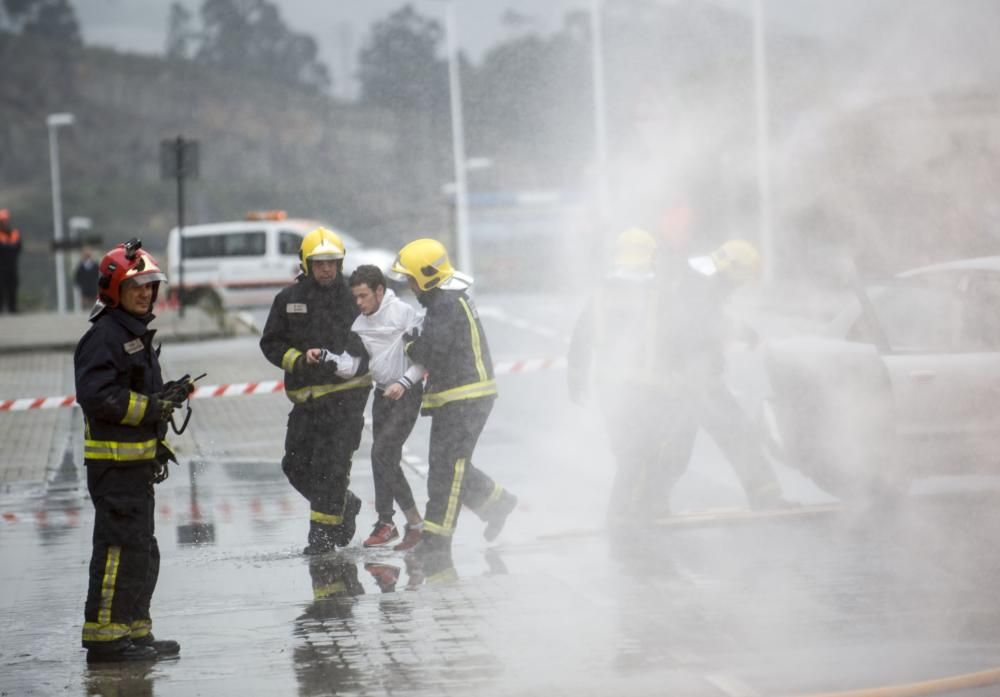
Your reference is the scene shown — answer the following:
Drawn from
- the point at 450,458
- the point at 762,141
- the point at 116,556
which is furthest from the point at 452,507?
the point at 762,141

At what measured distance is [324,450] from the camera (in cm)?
865

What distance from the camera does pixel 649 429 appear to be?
9141 millimetres

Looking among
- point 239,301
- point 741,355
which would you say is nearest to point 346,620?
point 741,355

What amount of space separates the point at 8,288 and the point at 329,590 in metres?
26.1

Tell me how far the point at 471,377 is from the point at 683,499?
2.30 m

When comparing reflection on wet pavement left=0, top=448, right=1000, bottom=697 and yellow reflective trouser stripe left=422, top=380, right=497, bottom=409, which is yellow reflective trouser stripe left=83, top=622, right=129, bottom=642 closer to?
reflection on wet pavement left=0, top=448, right=1000, bottom=697

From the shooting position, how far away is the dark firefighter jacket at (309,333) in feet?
28.2

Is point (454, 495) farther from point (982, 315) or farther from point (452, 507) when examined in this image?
point (982, 315)

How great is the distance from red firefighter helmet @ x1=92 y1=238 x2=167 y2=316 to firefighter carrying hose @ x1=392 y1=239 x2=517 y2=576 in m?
2.00

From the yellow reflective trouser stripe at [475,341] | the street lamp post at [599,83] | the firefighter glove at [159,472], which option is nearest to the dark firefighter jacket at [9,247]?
the street lamp post at [599,83]

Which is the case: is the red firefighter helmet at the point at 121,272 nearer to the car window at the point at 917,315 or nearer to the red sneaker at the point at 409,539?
the red sneaker at the point at 409,539

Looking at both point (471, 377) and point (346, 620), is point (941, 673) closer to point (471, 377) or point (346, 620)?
point (346, 620)

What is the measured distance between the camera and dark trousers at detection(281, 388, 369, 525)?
863cm

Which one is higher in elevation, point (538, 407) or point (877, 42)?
point (877, 42)
